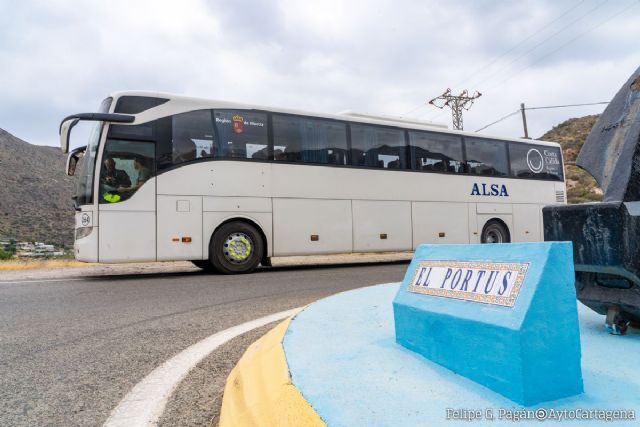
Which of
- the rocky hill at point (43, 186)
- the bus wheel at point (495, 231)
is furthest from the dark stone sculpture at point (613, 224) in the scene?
the rocky hill at point (43, 186)

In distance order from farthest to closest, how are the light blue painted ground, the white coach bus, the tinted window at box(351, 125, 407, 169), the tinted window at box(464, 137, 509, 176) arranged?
1. the tinted window at box(464, 137, 509, 176)
2. the tinted window at box(351, 125, 407, 169)
3. the white coach bus
4. the light blue painted ground

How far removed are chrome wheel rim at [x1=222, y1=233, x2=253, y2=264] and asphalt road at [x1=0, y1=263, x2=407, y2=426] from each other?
1.30 metres

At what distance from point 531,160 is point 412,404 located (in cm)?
1341

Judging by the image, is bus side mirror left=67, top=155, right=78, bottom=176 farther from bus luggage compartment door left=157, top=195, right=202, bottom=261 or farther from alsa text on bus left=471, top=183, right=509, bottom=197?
alsa text on bus left=471, top=183, right=509, bottom=197

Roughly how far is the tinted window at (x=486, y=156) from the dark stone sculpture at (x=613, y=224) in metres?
9.63

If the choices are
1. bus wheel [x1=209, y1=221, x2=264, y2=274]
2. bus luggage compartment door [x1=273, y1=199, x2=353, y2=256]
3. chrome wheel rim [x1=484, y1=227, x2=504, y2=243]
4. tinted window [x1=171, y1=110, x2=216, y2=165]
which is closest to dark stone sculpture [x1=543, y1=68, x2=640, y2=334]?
bus wheel [x1=209, y1=221, x2=264, y2=274]

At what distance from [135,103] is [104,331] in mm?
5634

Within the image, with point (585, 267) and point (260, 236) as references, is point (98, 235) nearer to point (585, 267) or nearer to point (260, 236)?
point (260, 236)

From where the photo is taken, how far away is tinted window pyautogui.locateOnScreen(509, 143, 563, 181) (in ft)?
43.3

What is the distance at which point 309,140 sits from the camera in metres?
10.1

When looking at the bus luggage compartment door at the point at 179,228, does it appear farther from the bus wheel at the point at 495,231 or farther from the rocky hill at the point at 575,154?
the rocky hill at the point at 575,154

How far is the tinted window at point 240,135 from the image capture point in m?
9.01

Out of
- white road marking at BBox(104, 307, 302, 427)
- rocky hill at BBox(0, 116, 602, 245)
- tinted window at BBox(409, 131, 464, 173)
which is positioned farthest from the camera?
rocky hill at BBox(0, 116, 602, 245)

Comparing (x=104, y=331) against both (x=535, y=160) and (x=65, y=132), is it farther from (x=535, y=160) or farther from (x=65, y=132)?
(x=535, y=160)
